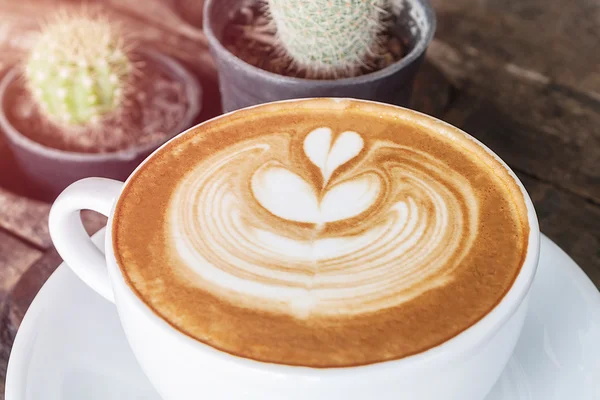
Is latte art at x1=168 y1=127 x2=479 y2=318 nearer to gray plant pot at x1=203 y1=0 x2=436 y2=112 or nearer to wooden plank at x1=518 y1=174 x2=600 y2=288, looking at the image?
gray plant pot at x1=203 y1=0 x2=436 y2=112

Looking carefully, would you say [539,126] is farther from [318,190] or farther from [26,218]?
[26,218]

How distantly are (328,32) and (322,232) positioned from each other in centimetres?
37

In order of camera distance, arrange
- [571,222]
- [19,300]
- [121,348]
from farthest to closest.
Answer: [571,222] → [19,300] → [121,348]

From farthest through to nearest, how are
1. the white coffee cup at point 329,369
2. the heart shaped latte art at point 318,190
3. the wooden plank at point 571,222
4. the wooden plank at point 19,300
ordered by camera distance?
1. the wooden plank at point 571,222
2. the wooden plank at point 19,300
3. the heart shaped latte art at point 318,190
4. the white coffee cup at point 329,369

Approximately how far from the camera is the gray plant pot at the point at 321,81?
86cm

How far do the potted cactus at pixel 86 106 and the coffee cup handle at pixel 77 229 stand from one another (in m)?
0.41

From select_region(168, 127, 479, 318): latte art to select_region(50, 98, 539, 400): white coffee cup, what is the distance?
0.17ft

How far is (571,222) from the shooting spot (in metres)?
0.97

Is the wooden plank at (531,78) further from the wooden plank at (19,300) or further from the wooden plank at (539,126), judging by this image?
the wooden plank at (19,300)

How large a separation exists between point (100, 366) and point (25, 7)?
100cm

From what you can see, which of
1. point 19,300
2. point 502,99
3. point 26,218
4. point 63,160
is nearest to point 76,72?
point 63,160

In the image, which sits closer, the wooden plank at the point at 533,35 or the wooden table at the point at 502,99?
the wooden table at the point at 502,99

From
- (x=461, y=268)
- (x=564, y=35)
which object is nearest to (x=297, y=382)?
(x=461, y=268)

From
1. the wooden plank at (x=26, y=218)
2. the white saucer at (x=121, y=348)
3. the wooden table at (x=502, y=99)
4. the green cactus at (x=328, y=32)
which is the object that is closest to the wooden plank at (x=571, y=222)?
the wooden table at (x=502, y=99)
